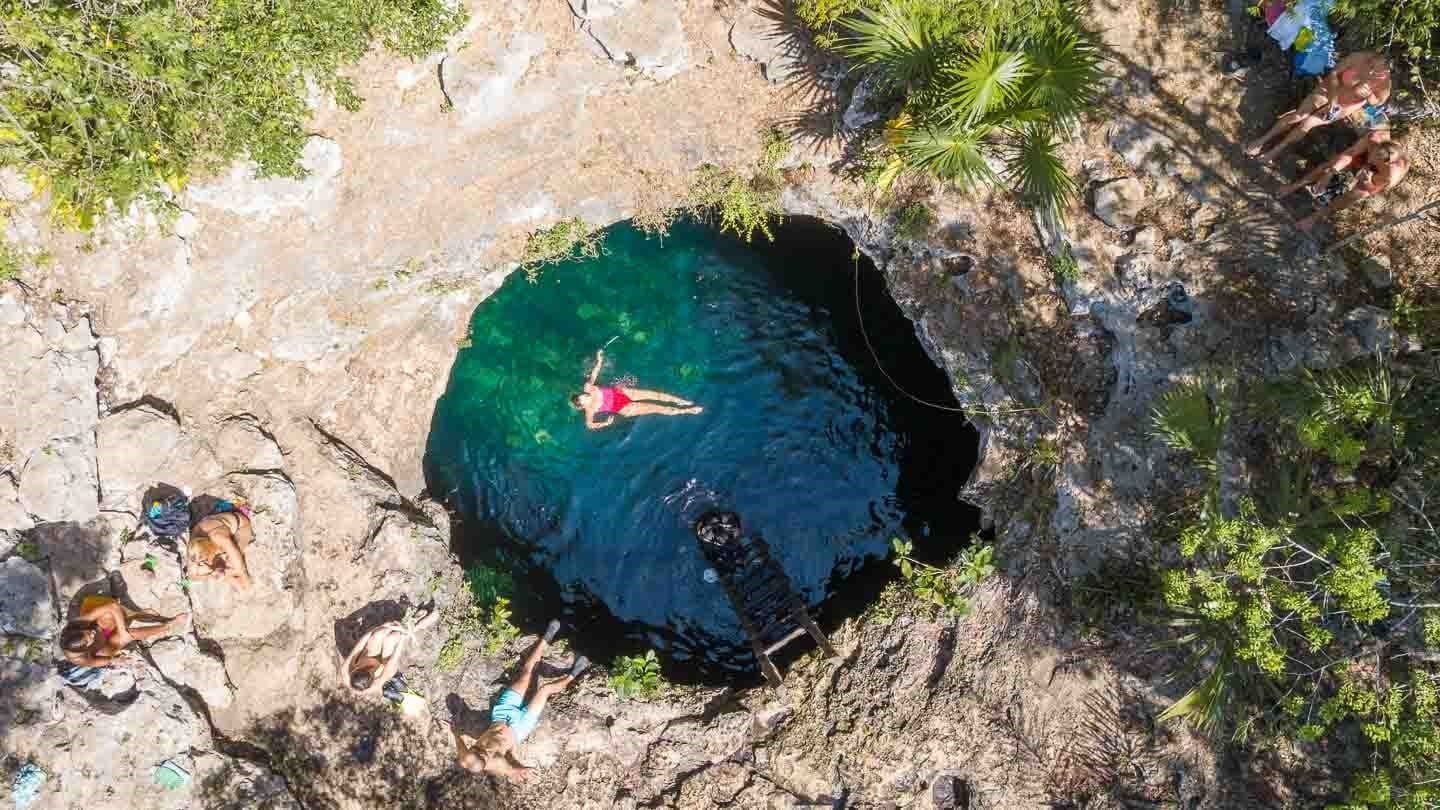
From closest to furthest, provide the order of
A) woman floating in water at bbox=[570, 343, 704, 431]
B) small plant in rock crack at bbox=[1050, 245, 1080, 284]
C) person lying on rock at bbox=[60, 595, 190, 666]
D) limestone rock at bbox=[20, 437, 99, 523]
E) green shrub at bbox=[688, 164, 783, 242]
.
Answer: person lying on rock at bbox=[60, 595, 190, 666] < limestone rock at bbox=[20, 437, 99, 523] < small plant in rock crack at bbox=[1050, 245, 1080, 284] < green shrub at bbox=[688, 164, 783, 242] < woman floating in water at bbox=[570, 343, 704, 431]

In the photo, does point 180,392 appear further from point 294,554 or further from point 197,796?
point 197,796

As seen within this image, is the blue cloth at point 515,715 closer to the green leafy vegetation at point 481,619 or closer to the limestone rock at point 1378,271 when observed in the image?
the green leafy vegetation at point 481,619

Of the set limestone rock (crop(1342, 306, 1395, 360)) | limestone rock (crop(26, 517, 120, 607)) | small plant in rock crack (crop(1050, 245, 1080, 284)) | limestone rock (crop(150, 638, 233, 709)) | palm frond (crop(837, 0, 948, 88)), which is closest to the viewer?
palm frond (crop(837, 0, 948, 88))

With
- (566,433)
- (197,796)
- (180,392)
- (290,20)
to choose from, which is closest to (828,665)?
(566,433)

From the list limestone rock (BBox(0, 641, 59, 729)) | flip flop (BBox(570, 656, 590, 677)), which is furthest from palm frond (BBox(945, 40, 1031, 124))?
limestone rock (BBox(0, 641, 59, 729))

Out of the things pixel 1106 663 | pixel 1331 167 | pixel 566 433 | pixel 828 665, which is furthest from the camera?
pixel 566 433

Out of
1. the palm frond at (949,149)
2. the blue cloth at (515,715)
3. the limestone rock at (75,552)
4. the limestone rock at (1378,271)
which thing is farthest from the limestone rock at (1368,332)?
the limestone rock at (75,552)

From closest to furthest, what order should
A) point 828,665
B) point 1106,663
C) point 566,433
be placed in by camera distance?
point 1106,663 → point 828,665 → point 566,433

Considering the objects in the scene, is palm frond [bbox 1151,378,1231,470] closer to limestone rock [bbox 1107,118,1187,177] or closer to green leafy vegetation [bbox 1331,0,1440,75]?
limestone rock [bbox 1107,118,1187,177]
